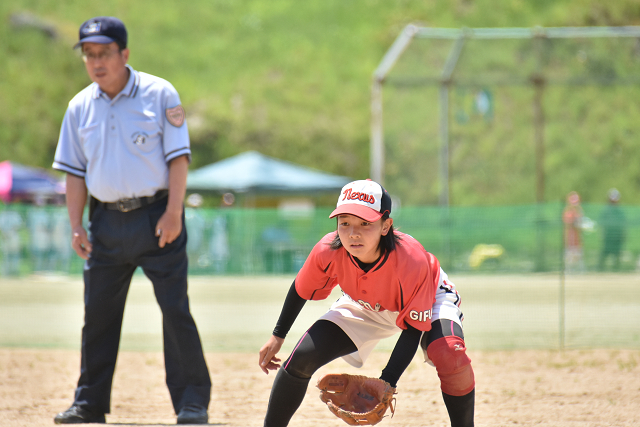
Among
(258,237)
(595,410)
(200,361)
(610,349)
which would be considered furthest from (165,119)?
(258,237)

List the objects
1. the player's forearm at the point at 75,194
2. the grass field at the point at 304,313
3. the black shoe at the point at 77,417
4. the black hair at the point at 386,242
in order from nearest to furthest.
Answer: the black hair at the point at 386,242 → the black shoe at the point at 77,417 → the player's forearm at the point at 75,194 → the grass field at the point at 304,313

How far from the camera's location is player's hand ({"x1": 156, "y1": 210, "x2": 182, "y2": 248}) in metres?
4.25

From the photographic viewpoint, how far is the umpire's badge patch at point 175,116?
438cm

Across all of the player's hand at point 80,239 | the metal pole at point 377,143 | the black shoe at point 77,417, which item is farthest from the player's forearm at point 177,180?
the metal pole at point 377,143

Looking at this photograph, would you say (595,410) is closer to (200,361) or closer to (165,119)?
(200,361)

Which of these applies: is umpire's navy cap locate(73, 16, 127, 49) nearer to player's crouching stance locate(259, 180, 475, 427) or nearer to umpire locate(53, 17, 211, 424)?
umpire locate(53, 17, 211, 424)

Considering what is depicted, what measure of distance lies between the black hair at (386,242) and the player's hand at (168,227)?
111cm

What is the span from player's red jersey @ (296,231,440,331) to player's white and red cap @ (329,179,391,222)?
8.6 inches

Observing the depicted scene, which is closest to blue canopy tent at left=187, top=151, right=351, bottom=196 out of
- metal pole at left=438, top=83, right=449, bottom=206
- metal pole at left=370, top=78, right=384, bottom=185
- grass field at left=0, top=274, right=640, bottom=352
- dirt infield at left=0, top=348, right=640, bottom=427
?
metal pole at left=370, top=78, right=384, bottom=185

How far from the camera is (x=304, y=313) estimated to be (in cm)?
977

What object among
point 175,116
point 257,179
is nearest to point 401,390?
point 175,116

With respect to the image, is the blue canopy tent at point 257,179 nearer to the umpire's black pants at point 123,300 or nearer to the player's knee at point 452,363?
the umpire's black pants at point 123,300

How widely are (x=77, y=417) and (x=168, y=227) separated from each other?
117 cm

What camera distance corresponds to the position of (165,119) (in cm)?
439
